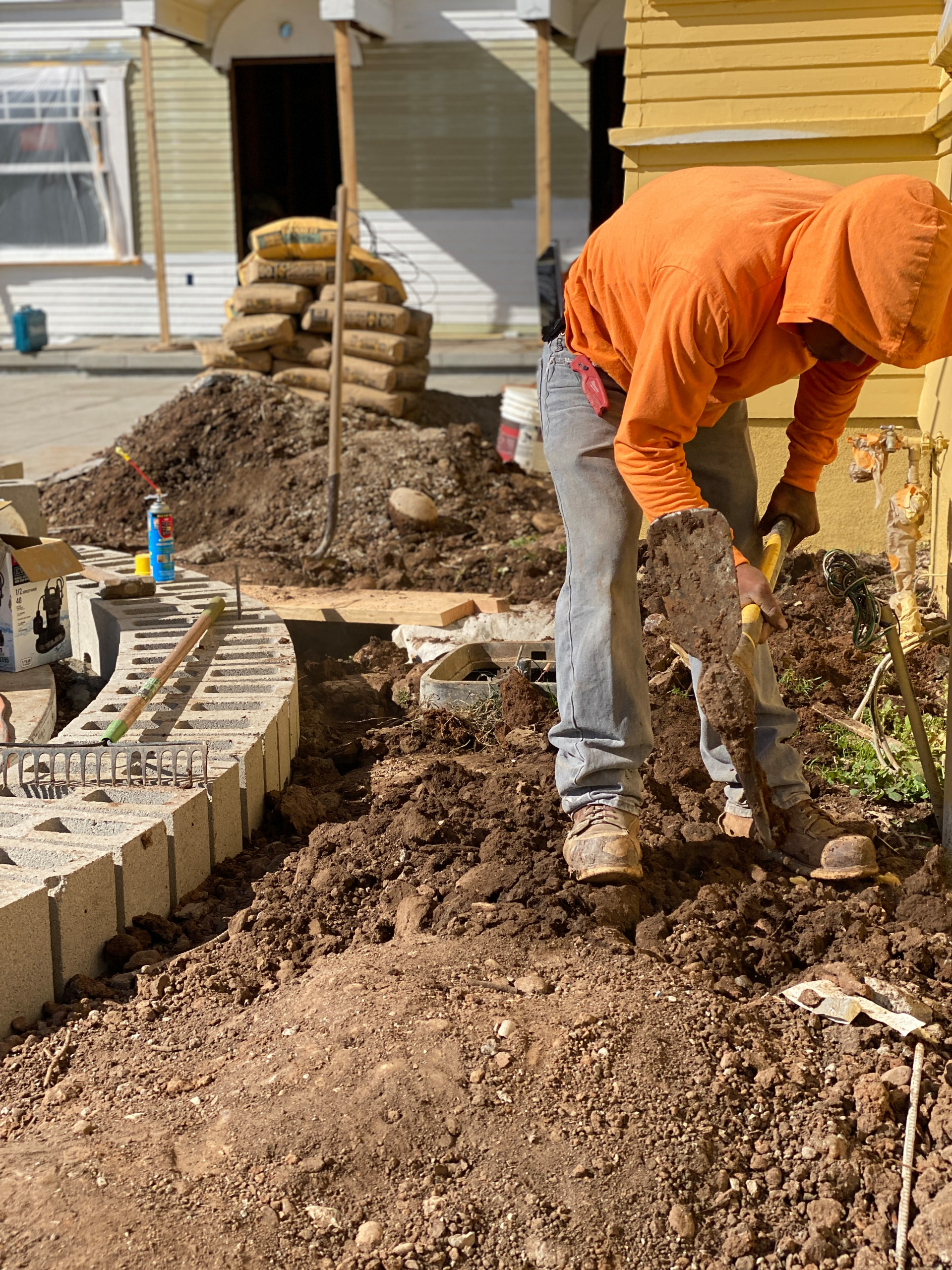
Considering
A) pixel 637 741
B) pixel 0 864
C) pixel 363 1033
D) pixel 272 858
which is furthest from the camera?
pixel 272 858

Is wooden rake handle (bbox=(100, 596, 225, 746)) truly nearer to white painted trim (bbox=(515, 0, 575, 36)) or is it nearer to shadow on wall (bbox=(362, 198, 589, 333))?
white painted trim (bbox=(515, 0, 575, 36))

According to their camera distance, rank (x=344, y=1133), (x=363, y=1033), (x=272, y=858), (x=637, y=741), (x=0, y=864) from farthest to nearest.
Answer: (x=272, y=858) < (x=637, y=741) < (x=0, y=864) < (x=363, y=1033) < (x=344, y=1133)

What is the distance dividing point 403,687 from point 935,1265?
3.00m

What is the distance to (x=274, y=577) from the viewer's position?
6.20 meters

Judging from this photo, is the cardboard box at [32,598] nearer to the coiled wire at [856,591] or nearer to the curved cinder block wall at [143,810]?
the curved cinder block wall at [143,810]

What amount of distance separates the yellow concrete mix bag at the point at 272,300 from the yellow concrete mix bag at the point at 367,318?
0.10m

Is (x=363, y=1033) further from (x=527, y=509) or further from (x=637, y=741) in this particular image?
(x=527, y=509)

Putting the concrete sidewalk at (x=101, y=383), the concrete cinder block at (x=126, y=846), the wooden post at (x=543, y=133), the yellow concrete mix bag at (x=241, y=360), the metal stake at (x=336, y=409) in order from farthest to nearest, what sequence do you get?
the wooden post at (x=543, y=133) → the concrete sidewalk at (x=101, y=383) → the yellow concrete mix bag at (x=241, y=360) → the metal stake at (x=336, y=409) → the concrete cinder block at (x=126, y=846)

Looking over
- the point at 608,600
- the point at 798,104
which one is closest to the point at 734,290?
the point at 608,600

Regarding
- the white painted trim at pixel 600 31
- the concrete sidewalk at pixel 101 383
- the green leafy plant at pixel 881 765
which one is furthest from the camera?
the white painted trim at pixel 600 31

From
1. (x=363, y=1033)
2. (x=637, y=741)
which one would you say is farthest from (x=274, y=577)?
(x=363, y=1033)

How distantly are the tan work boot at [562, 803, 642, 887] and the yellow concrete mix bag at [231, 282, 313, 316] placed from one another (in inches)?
273

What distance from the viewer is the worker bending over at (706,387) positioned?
230 cm

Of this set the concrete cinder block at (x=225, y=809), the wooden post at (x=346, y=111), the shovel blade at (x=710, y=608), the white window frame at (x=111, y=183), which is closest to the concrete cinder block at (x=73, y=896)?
the concrete cinder block at (x=225, y=809)
